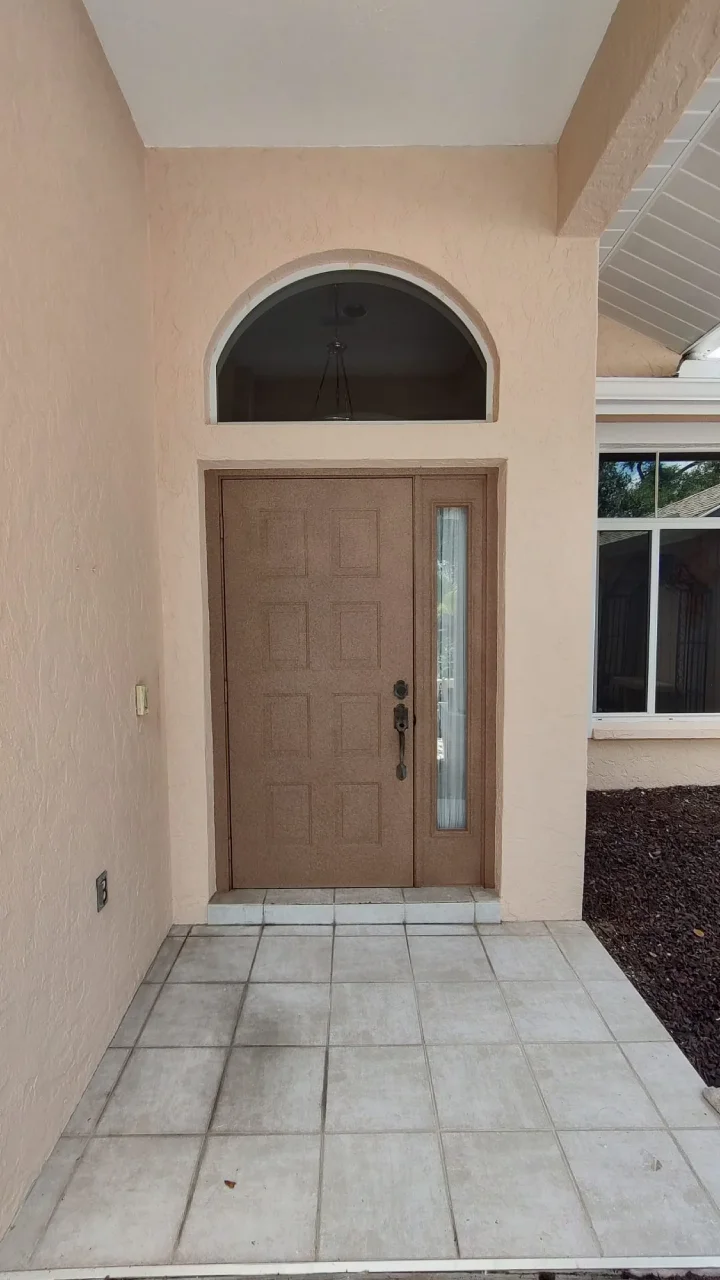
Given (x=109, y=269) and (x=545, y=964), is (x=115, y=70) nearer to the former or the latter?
(x=109, y=269)

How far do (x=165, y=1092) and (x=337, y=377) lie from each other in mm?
2849

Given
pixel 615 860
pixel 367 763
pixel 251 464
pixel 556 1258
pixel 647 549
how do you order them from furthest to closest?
1. pixel 647 549
2. pixel 615 860
3. pixel 367 763
4. pixel 251 464
5. pixel 556 1258

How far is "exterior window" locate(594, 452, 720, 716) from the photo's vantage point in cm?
484

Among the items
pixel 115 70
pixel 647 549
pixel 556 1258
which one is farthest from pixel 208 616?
pixel 647 549

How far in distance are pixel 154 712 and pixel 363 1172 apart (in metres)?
1.77

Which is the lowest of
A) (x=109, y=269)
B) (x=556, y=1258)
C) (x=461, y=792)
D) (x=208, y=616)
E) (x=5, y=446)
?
(x=556, y=1258)

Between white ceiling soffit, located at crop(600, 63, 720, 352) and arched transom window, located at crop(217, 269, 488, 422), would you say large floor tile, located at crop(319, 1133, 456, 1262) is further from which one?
white ceiling soffit, located at crop(600, 63, 720, 352)

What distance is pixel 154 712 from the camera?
2699 millimetres

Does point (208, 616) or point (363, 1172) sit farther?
point (208, 616)

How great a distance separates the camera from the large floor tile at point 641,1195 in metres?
1.49

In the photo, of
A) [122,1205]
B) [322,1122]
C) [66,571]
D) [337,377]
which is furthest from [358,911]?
[337,377]

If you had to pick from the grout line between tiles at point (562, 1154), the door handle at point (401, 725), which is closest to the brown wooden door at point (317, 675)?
the door handle at point (401, 725)

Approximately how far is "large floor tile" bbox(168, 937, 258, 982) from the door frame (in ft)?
1.03

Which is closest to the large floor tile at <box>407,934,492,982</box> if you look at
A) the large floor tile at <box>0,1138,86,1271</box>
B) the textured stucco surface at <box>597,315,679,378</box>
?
the large floor tile at <box>0,1138,86,1271</box>
